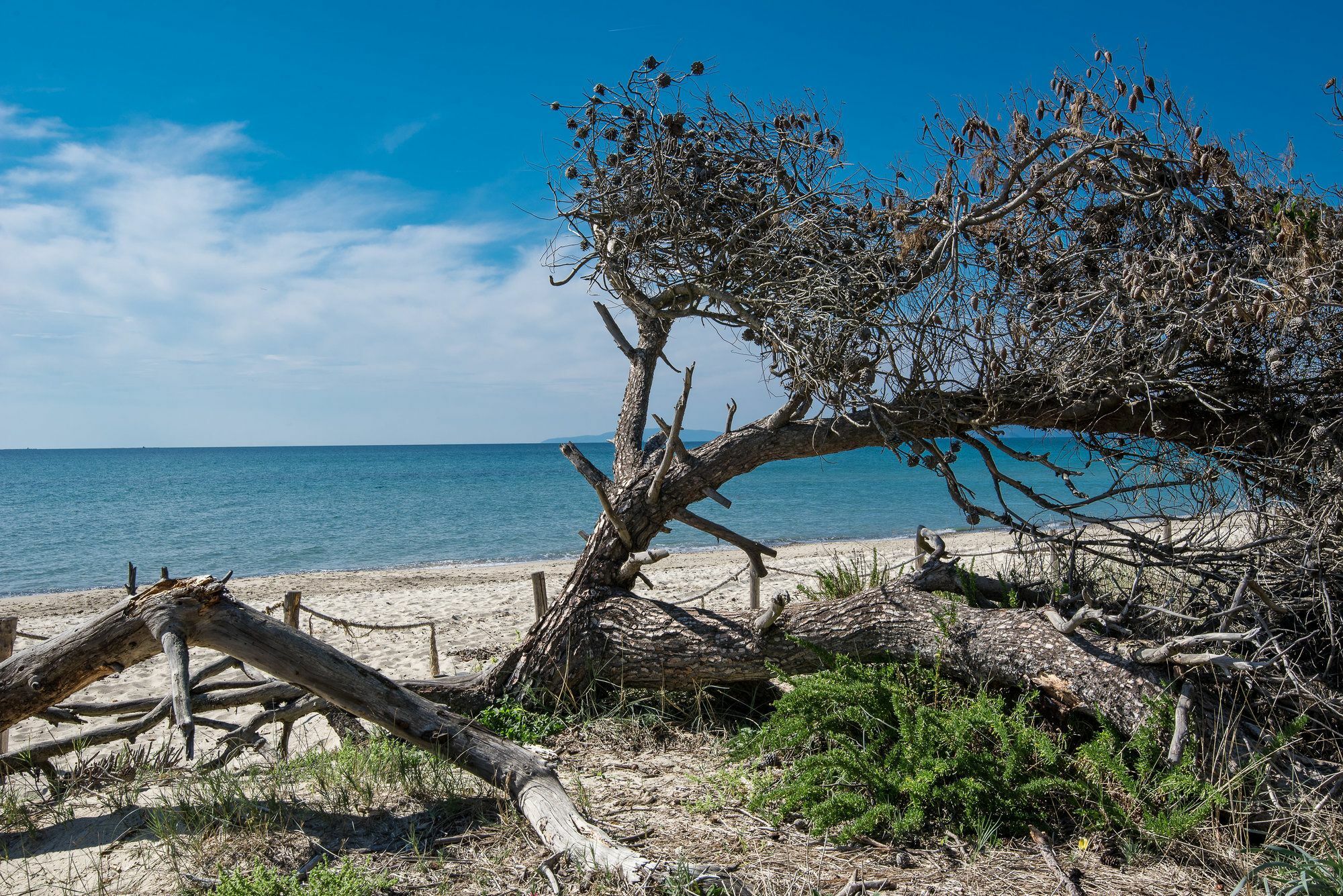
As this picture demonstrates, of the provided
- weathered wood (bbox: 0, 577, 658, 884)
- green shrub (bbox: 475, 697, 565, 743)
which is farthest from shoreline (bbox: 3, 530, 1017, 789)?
weathered wood (bbox: 0, 577, 658, 884)

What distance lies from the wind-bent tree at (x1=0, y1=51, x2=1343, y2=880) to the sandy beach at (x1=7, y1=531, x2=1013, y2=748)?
54.1 inches

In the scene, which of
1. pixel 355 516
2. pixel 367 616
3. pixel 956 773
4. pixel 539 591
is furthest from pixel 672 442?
pixel 355 516

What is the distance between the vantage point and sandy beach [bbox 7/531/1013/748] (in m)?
9.12

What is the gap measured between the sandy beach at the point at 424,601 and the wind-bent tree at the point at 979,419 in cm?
137

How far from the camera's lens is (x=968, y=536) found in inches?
973

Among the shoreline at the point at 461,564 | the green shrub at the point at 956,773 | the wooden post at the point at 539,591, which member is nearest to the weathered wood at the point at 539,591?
the wooden post at the point at 539,591

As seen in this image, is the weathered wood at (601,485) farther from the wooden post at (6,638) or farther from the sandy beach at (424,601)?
the wooden post at (6,638)

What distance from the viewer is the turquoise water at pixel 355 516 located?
22422 millimetres

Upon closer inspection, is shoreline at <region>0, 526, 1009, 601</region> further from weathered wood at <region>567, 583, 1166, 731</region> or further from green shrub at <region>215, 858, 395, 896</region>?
green shrub at <region>215, 858, 395, 896</region>

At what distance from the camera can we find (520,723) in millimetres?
5117

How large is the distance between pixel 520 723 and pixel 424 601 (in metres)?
10.1

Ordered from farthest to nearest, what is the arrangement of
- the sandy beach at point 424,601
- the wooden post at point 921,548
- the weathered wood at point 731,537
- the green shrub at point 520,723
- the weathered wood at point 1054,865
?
1. the sandy beach at point 424,601
2. the wooden post at point 921,548
3. the weathered wood at point 731,537
4. the green shrub at point 520,723
5. the weathered wood at point 1054,865

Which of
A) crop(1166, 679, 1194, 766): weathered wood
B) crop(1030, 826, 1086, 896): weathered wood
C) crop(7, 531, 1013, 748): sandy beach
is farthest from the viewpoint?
crop(7, 531, 1013, 748): sandy beach

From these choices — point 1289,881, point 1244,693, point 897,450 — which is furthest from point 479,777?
point 1244,693
